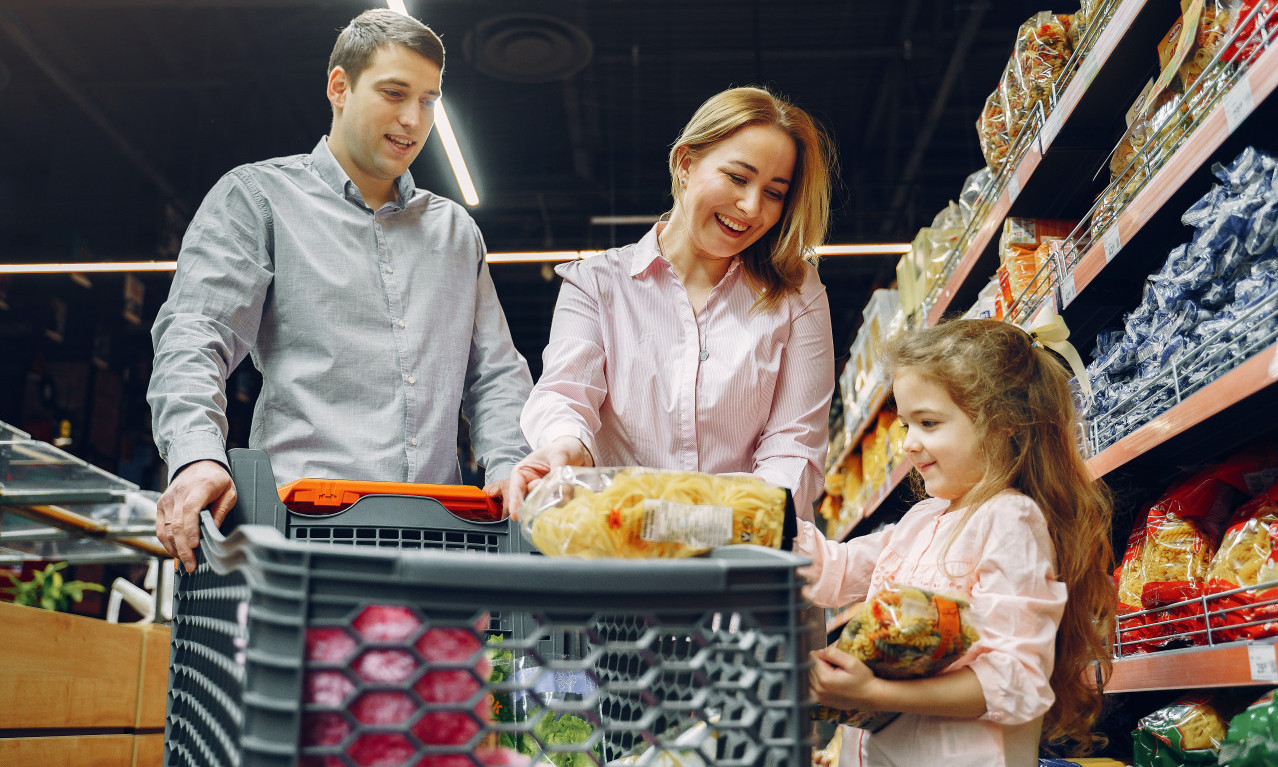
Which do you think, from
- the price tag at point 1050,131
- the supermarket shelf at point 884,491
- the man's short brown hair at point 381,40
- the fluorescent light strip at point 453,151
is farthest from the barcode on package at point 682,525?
the fluorescent light strip at point 453,151

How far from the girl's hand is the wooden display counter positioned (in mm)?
1720

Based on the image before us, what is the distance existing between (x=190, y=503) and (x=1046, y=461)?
1139 millimetres

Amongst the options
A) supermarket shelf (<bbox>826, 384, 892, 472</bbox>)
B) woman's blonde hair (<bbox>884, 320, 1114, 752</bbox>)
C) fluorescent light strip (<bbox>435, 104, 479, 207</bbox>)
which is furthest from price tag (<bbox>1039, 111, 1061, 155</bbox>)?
fluorescent light strip (<bbox>435, 104, 479, 207</bbox>)

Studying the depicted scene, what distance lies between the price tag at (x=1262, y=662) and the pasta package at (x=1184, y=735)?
34cm

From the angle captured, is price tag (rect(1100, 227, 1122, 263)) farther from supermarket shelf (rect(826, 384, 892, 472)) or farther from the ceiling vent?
the ceiling vent

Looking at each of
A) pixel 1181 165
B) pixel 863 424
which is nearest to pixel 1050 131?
pixel 1181 165

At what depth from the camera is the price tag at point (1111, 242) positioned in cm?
177

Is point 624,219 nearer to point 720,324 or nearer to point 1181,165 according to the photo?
point 720,324

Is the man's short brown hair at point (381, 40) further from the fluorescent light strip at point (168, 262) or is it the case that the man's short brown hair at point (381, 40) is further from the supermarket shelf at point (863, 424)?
the fluorescent light strip at point (168, 262)

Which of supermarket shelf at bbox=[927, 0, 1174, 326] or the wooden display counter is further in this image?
the wooden display counter

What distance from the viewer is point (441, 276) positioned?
5.68ft

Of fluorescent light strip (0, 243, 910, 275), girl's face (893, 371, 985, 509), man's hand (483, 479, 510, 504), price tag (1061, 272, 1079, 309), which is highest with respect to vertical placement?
fluorescent light strip (0, 243, 910, 275)

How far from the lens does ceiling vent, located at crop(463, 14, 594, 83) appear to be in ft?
19.0

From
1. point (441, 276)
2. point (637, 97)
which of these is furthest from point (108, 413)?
point (441, 276)
